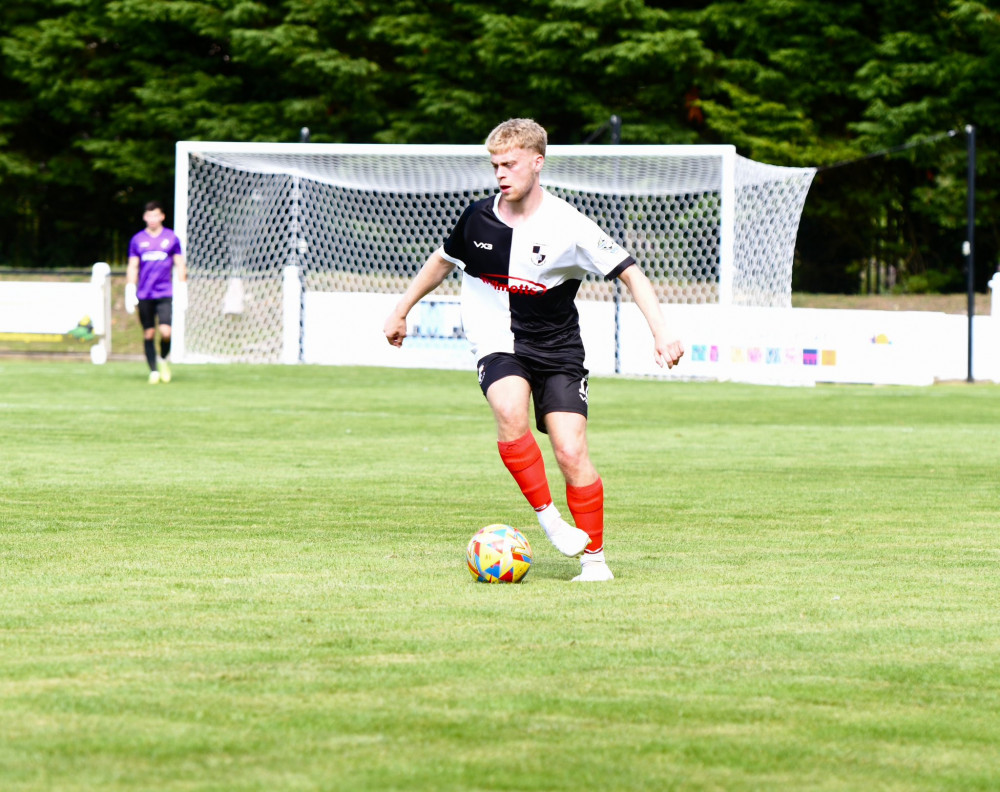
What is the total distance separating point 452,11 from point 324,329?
16453 millimetres

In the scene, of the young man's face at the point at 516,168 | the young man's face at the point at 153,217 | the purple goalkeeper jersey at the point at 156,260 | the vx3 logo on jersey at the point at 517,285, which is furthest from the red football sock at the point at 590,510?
the purple goalkeeper jersey at the point at 156,260

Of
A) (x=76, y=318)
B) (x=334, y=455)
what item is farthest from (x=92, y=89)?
(x=334, y=455)

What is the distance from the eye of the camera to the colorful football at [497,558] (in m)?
6.68

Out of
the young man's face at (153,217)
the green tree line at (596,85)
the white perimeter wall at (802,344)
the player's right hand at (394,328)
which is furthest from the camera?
the green tree line at (596,85)

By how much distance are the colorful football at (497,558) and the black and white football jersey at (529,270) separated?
837mm

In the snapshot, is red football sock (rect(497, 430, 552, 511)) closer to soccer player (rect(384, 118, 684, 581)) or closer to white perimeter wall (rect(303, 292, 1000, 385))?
soccer player (rect(384, 118, 684, 581))

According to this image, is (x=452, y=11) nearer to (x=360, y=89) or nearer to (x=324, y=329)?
(x=360, y=89)

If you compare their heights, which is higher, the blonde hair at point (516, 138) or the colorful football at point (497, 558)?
the blonde hair at point (516, 138)

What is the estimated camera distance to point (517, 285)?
7121 mm

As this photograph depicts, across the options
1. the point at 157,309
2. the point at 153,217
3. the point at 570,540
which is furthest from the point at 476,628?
the point at 157,309

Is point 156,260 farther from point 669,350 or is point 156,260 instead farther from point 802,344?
point 669,350

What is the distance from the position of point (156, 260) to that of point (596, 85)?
68.8 ft

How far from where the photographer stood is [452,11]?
40.2 metres

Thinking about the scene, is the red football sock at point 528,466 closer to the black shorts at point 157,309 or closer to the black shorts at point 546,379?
the black shorts at point 546,379
